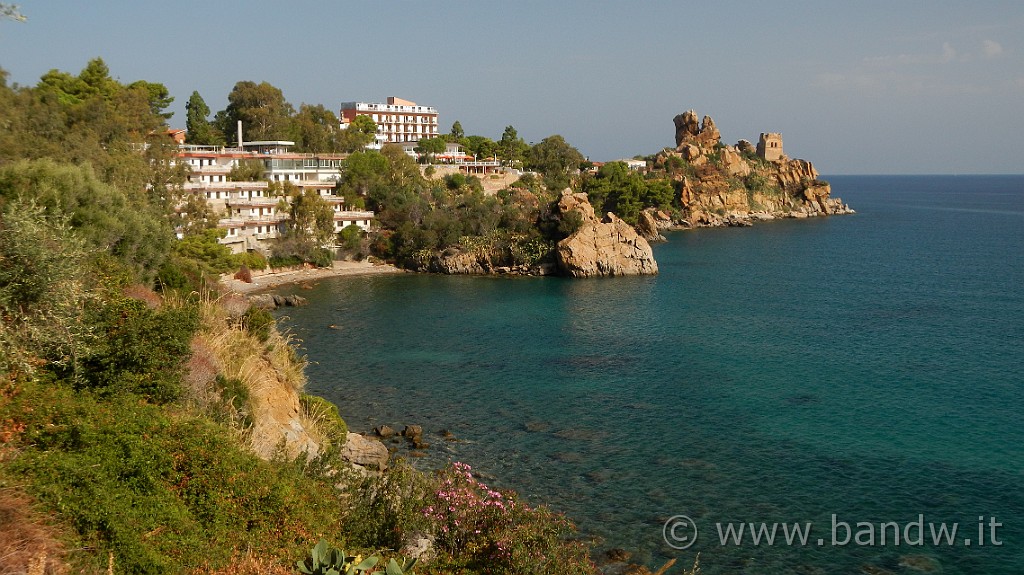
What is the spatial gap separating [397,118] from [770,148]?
6260cm

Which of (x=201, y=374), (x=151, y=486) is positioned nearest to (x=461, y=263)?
(x=201, y=374)

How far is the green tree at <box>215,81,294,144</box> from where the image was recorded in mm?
80750

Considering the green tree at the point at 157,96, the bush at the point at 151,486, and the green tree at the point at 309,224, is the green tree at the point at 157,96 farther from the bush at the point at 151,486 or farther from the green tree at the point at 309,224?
the bush at the point at 151,486

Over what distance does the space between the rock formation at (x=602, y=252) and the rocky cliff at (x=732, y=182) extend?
1693 inches

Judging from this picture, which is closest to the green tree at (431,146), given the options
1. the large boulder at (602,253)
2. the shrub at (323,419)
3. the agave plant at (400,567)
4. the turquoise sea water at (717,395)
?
the large boulder at (602,253)

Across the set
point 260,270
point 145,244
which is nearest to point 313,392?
point 145,244

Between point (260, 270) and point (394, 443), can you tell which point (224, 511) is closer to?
point (394, 443)

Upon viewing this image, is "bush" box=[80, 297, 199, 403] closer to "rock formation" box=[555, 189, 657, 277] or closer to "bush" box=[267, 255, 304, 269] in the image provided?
"bush" box=[267, 255, 304, 269]

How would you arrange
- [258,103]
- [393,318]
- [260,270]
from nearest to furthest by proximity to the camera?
1. [393,318]
2. [260,270]
3. [258,103]

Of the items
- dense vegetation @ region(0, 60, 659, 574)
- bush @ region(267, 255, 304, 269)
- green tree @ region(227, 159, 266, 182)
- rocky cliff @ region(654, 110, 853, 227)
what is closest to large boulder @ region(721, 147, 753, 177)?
rocky cliff @ region(654, 110, 853, 227)

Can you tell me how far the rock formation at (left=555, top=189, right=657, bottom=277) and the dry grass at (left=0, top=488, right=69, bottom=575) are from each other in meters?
51.3

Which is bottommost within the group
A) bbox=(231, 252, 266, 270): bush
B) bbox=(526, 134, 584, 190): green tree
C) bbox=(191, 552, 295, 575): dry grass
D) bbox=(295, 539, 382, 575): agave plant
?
bbox=(191, 552, 295, 575): dry grass

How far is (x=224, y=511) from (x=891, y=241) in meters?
88.5

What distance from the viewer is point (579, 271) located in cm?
5975
